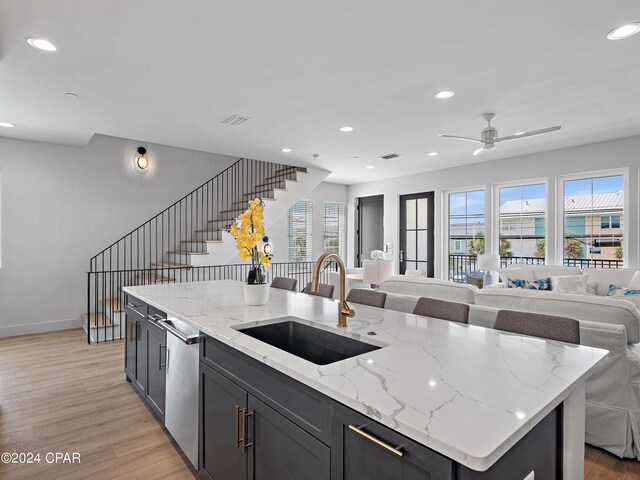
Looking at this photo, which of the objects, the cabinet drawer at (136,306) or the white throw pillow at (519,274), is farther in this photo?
the white throw pillow at (519,274)

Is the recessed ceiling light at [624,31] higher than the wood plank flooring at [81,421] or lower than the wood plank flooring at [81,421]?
higher

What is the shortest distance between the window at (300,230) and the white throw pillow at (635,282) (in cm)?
580

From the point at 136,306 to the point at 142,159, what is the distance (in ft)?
13.3

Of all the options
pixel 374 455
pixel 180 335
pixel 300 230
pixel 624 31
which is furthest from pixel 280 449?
pixel 300 230

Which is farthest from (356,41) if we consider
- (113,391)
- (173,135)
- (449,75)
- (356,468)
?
(113,391)

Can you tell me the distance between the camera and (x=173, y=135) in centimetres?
484

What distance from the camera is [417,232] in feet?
26.0

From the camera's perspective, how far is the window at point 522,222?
6121 mm

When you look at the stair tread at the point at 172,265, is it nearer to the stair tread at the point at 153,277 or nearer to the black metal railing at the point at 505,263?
the stair tread at the point at 153,277

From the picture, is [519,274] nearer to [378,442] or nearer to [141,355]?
[141,355]

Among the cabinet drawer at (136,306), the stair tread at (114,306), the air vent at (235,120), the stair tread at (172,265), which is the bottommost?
the stair tread at (114,306)

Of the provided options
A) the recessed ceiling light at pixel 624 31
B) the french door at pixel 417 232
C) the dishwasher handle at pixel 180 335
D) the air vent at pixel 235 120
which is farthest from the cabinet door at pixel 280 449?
the french door at pixel 417 232

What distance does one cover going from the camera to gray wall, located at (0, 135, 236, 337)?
201 inches

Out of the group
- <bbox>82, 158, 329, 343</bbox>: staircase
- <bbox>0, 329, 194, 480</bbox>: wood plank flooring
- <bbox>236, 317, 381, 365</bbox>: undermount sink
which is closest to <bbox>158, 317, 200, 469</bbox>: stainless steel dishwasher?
<bbox>0, 329, 194, 480</bbox>: wood plank flooring
